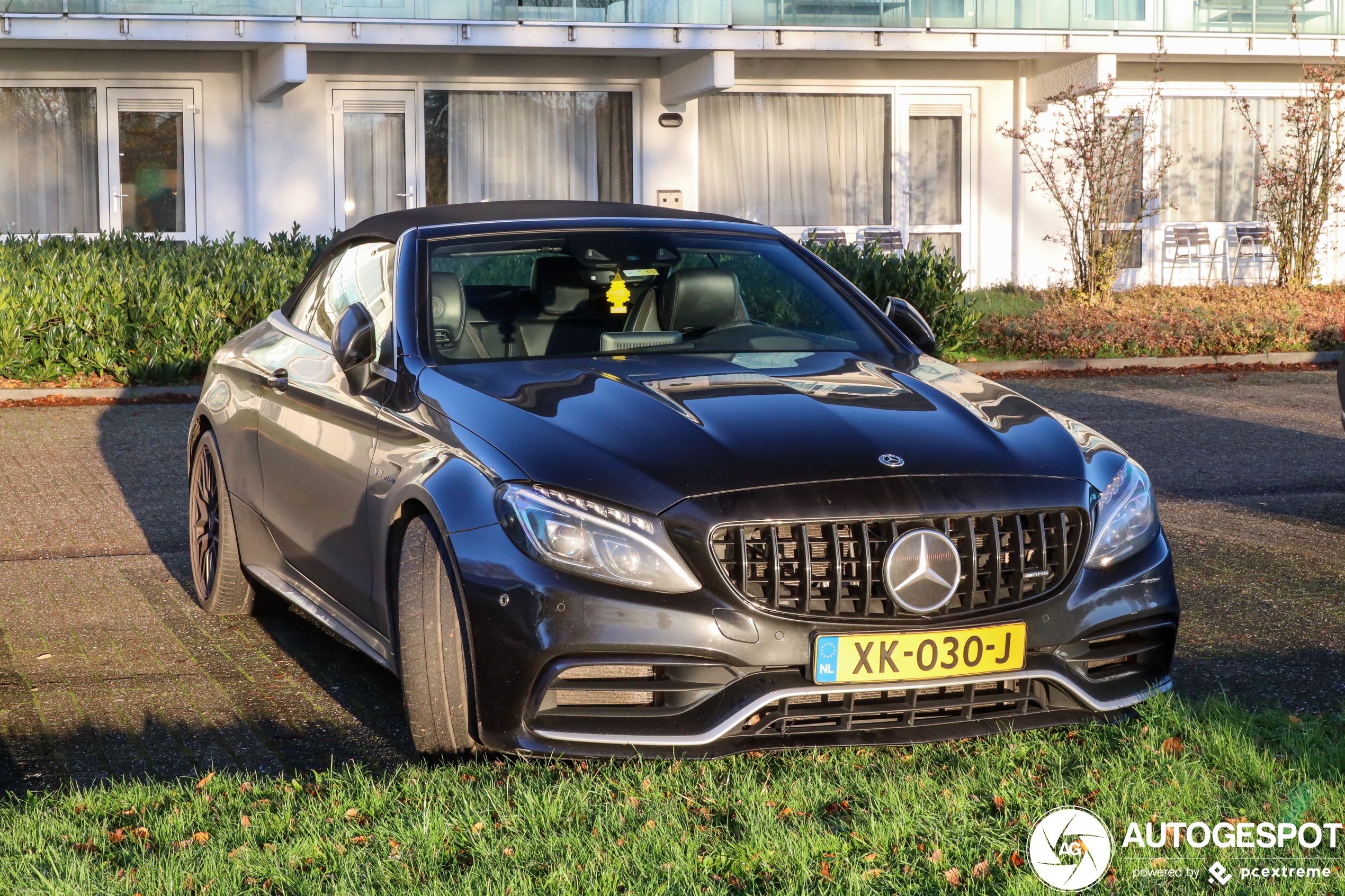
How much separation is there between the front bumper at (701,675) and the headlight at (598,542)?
32 millimetres

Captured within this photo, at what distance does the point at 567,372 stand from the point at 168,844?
181 cm

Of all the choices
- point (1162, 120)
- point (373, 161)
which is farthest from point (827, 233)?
point (373, 161)

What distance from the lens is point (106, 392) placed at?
12562mm

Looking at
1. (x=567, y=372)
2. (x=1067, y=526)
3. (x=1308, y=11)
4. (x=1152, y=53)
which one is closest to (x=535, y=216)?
(x=567, y=372)

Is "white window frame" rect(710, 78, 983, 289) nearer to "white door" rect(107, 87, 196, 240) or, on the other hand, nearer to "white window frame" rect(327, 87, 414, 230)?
"white window frame" rect(327, 87, 414, 230)

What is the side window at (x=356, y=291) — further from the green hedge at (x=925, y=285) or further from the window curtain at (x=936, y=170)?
the window curtain at (x=936, y=170)

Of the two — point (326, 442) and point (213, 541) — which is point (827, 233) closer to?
point (213, 541)

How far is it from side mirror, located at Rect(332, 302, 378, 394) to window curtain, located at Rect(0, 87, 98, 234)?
700 inches

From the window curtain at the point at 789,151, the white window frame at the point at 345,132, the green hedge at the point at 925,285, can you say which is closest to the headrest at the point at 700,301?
the green hedge at the point at 925,285

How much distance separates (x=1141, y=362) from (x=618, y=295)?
10.8 meters

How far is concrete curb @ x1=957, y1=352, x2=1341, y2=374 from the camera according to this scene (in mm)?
14836

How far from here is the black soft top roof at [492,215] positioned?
17.9ft

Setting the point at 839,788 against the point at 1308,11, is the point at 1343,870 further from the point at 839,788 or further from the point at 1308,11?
the point at 1308,11

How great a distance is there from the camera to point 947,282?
1519 centimetres
